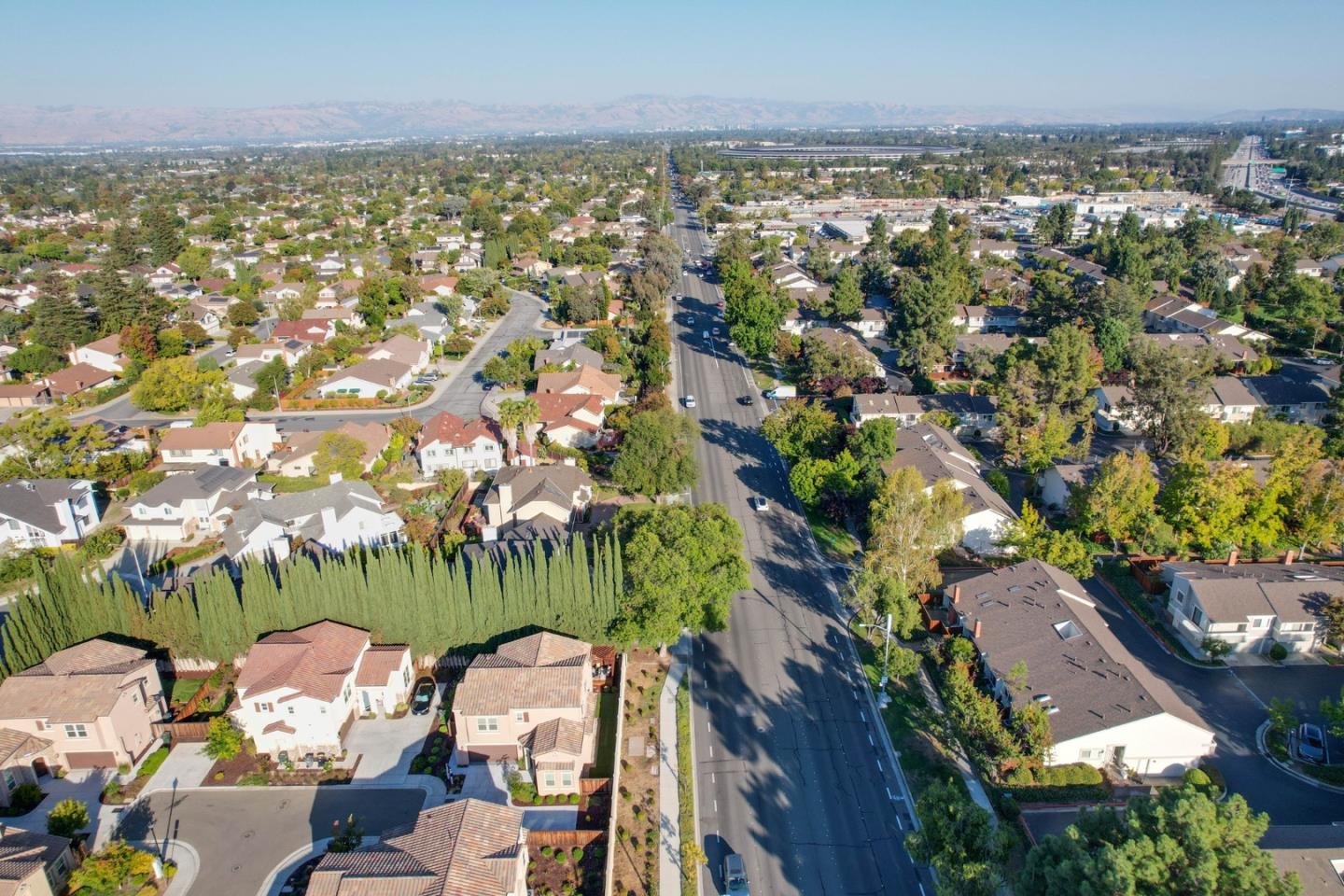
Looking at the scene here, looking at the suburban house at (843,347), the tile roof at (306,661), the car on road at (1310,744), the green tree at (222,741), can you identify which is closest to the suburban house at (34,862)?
the green tree at (222,741)

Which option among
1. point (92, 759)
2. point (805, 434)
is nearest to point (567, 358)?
point (805, 434)

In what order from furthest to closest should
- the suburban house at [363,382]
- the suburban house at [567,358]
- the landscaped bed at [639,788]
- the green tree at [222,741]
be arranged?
the suburban house at [567,358] < the suburban house at [363,382] < the green tree at [222,741] < the landscaped bed at [639,788]

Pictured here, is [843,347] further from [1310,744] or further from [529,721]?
[529,721]

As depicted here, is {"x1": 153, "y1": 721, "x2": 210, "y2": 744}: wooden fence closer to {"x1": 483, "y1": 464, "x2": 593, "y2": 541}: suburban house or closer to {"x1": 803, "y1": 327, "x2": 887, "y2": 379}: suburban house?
{"x1": 483, "y1": 464, "x2": 593, "y2": 541}: suburban house

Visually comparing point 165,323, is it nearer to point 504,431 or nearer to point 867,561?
point 504,431

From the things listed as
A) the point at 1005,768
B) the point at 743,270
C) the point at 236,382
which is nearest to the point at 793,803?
the point at 1005,768

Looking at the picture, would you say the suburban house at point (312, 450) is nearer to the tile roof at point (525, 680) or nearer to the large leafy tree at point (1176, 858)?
the tile roof at point (525, 680)
